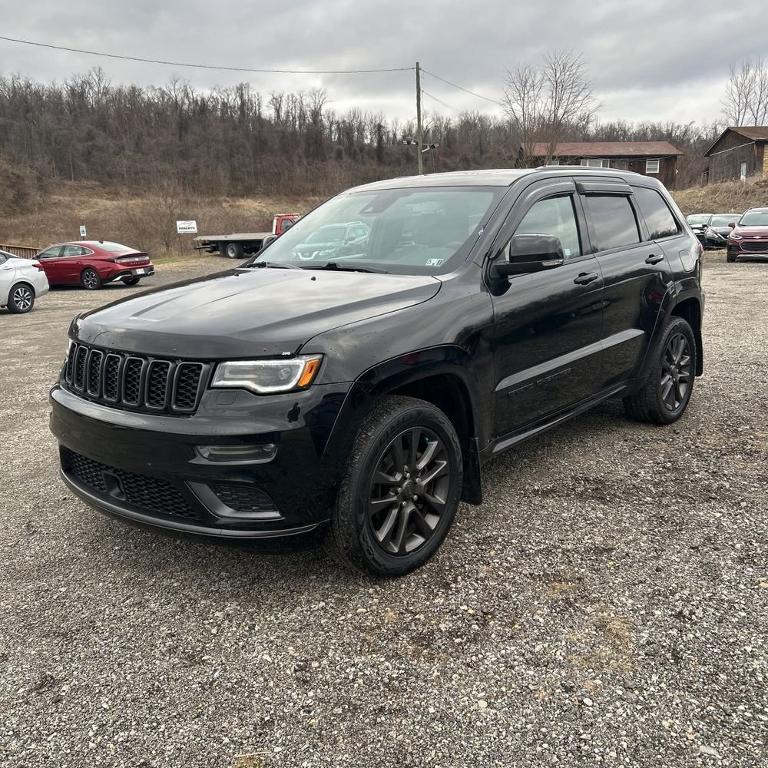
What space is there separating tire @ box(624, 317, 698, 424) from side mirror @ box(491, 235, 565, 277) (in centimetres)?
177

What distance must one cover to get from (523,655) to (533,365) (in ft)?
5.22

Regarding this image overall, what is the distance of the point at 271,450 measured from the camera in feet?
8.13

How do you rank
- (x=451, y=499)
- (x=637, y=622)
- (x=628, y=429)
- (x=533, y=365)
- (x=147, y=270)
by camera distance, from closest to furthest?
(x=637, y=622) < (x=451, y=499) < (x=533, y=365) < (x=628, y=429) < (x=147, y=270)

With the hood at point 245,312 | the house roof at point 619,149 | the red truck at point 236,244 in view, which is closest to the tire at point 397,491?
the hood at point 245,312

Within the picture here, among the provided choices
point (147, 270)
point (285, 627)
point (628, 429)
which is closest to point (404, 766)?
point (285, 627)

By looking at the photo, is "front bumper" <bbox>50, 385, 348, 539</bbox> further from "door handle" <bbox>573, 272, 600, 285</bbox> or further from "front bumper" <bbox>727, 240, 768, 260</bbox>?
"front bumper" <bbox>727, 240, 768, 260</bbox>

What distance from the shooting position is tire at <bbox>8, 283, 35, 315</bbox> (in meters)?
14.6

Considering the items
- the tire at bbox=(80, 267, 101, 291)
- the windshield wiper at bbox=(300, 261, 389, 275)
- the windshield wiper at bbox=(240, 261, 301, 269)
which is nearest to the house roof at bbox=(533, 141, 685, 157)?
the tire at bbox=(80, 267, 101, 291)

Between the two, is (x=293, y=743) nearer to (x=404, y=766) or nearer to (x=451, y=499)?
(x=404, y=766)

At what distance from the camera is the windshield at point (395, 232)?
3461 millimetres

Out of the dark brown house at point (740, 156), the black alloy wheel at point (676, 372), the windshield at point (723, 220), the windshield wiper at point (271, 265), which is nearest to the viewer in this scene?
the windshield wiper at point (271, 265)

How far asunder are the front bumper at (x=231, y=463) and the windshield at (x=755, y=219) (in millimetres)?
21844

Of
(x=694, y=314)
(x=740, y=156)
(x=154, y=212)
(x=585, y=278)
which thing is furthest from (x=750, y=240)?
(x=740, y=156)

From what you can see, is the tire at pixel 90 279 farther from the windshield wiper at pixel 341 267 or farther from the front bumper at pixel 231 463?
the front bumper at pixel 231 463
